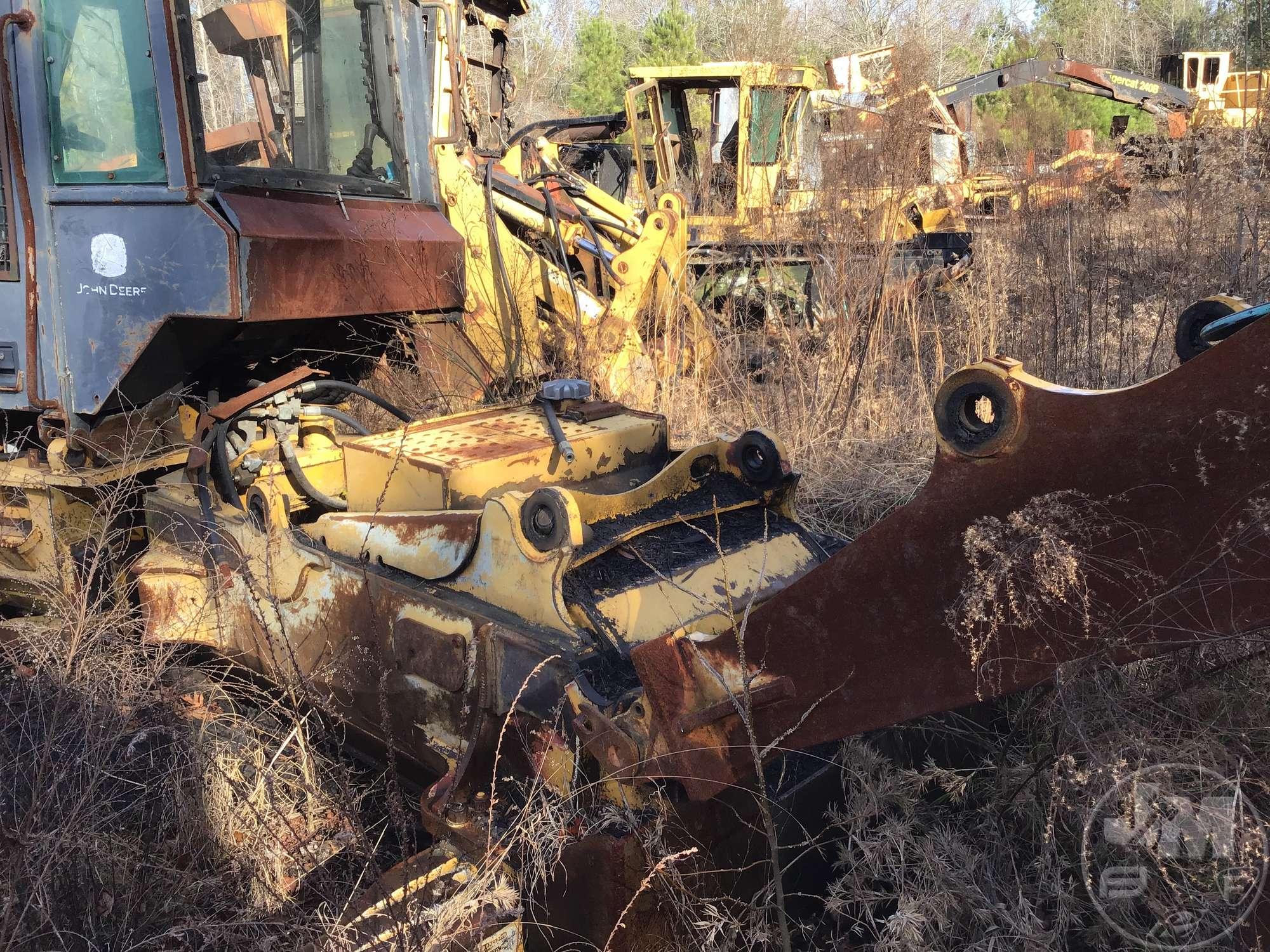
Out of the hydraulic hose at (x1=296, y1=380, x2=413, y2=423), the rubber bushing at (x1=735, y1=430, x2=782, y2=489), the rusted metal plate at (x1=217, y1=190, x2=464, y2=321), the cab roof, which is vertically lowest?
the rubber bushing at (x1=735, y1=430, x2=782, y2=489)

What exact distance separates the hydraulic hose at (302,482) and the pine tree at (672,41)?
22.2m

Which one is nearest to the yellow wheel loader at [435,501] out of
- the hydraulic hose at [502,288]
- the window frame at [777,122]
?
the hydraulic hose at [502,288]

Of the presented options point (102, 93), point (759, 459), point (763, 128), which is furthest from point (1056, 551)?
point (763, 128)

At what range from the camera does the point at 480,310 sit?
482cm

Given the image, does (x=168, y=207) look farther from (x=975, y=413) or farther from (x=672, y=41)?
(x=672, y=41)

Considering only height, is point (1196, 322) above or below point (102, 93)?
below

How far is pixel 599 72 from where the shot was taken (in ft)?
80.5

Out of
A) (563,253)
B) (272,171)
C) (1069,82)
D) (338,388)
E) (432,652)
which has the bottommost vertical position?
(432,652)

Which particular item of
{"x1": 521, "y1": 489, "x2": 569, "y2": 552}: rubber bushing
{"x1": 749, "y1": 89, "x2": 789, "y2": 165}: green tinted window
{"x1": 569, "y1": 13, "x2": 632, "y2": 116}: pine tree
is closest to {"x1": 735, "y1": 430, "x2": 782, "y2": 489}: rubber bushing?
{"x1": 521, "y1": 489, "x2": 569, "y2": 552}: rubber bushing

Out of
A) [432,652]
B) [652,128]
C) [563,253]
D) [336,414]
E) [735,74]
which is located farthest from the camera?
[652,128]

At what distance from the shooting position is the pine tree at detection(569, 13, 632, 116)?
24.4 metres

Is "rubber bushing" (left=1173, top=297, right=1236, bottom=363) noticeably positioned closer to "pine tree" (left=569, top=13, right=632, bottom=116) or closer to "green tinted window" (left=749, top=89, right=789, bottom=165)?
"green tinted window" (left=749, top=89, right=789, bottom=165)

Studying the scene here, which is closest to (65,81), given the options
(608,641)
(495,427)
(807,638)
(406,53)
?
(406,53)

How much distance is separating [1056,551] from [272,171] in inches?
105
